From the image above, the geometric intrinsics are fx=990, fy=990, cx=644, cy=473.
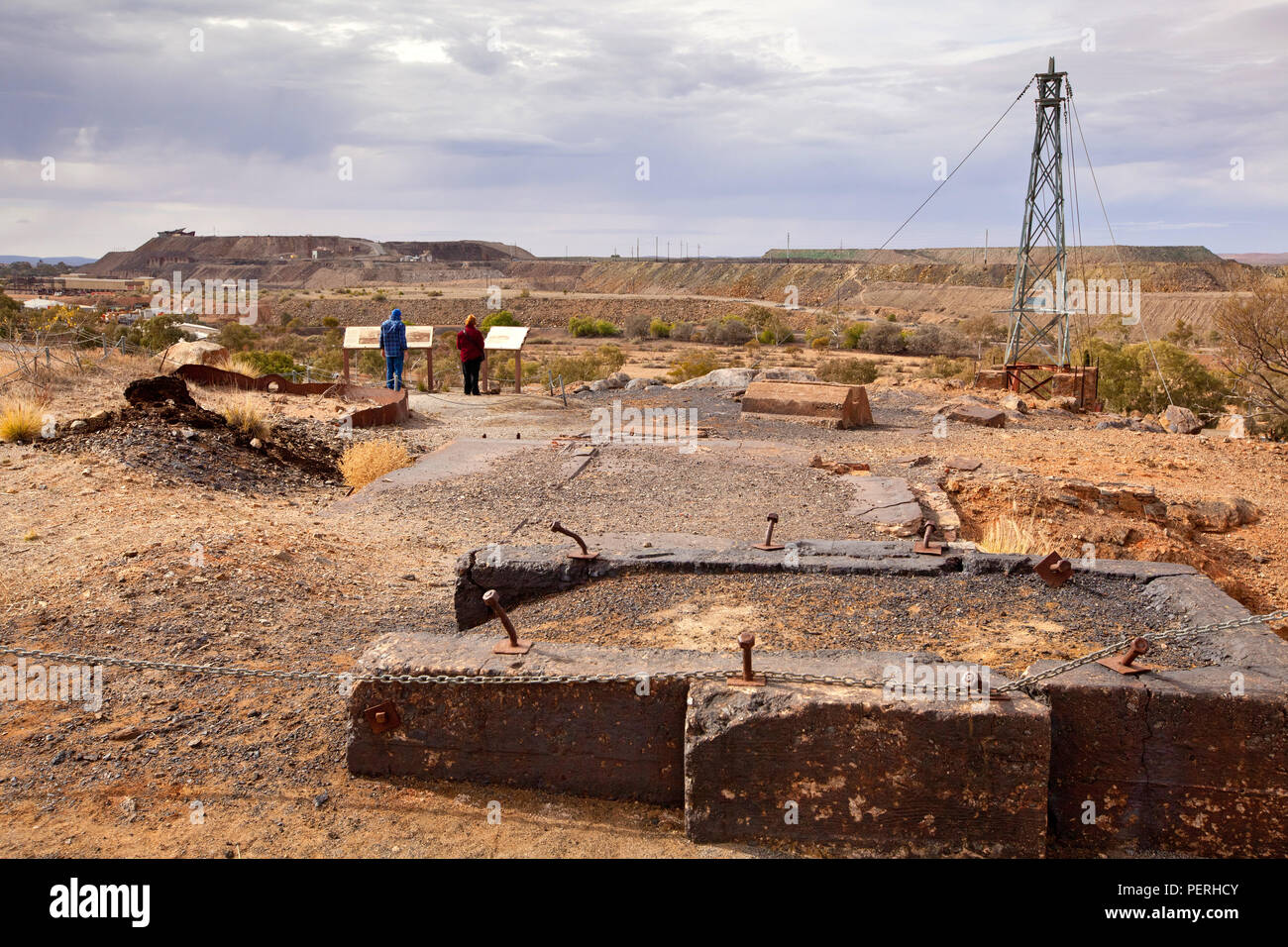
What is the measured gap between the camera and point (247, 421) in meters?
11.6

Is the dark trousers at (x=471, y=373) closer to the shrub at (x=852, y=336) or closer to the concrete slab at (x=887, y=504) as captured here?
the concrete slab at (x=887, y=504)

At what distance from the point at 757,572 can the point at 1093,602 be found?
175 centimetres

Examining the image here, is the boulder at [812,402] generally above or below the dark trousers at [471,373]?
below

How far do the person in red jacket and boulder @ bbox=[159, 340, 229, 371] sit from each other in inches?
174

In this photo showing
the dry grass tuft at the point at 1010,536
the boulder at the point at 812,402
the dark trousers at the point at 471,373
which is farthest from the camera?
the dark trousers at the point at 471,373

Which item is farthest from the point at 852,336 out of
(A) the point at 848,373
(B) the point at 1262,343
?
(B) the point at 1262,343

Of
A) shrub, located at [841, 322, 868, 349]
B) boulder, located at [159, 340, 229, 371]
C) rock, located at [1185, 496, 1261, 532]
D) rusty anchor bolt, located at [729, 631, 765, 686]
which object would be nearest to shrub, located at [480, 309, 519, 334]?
shrub, located at [841, 322, 868, 349]

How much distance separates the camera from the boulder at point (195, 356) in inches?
725

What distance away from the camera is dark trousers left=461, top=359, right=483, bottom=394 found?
58.1 feet

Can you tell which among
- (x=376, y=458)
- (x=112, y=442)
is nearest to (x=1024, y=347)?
(x=376, y=458)

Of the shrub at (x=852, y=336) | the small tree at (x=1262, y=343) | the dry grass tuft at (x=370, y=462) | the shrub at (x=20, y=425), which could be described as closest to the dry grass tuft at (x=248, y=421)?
the dry grass tuft at (x=370, y=462)

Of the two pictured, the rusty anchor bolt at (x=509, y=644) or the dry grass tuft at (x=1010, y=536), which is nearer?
the rusty anchor bolt at (x=509, y=644)

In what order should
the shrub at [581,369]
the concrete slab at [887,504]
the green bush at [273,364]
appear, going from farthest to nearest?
the shrub at [581,369] → the green bush at [273,364] → the concrete slab at [887,504]

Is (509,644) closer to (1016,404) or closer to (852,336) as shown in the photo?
(1016,404)
